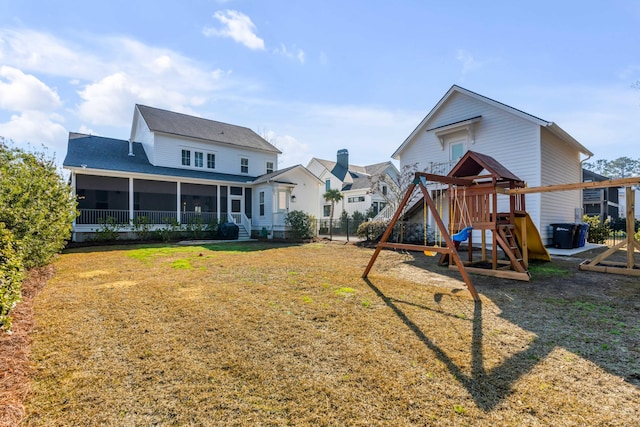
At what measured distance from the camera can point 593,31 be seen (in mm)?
9195

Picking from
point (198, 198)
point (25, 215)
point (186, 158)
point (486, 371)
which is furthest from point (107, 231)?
point (486, 371)

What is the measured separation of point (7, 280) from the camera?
143 inches

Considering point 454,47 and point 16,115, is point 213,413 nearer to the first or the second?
point 454,47

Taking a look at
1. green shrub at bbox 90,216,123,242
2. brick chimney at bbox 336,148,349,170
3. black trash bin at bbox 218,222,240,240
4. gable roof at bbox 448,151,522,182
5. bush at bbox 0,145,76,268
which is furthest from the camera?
brick chimney at bbox 336,148,349,170

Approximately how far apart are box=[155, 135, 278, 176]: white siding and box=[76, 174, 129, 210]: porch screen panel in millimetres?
3082

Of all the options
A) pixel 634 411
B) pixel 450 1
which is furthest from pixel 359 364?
pixel 450 1

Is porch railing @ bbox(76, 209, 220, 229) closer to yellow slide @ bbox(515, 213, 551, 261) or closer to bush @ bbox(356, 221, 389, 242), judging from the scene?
bush @ bbox(356, 221, 389, 242)

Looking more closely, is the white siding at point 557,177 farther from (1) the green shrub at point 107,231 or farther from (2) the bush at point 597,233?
(1) the green shrub at point 107,231

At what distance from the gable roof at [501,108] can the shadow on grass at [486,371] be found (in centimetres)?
1115

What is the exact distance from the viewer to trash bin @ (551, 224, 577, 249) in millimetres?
11789

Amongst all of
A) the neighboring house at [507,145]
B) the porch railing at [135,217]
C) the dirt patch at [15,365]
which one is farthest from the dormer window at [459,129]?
the dirt patch at [15,365]

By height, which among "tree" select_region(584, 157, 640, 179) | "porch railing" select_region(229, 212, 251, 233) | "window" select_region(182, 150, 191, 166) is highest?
"tree" select_region(584, 157, 640, 179)

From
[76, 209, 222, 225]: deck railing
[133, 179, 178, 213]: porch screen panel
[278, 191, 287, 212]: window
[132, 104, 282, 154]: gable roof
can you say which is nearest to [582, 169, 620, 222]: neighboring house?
[278, 191, 287, 212]: window

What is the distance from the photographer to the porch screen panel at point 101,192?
60.3 feet
